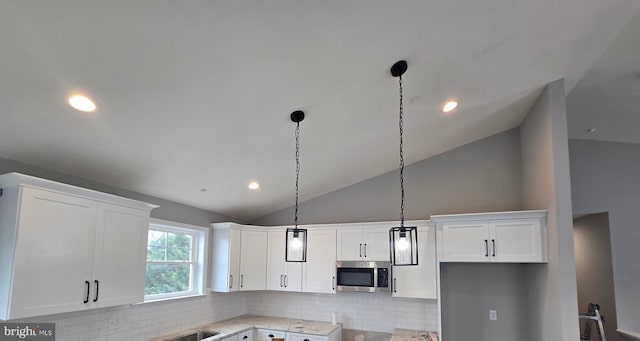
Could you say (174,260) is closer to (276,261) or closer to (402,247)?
(276,261)

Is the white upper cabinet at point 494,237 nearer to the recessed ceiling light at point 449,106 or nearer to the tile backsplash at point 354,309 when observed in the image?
the tile backsplash at point 354,309

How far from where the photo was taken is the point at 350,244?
213 inches

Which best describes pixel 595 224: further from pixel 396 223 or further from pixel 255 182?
pixel 255 182

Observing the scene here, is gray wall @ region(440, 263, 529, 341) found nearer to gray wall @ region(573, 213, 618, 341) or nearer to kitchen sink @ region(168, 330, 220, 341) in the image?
gray wall @ region(573, 213, 618, 341)

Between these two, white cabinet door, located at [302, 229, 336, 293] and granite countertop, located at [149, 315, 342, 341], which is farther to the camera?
white cabinet door, located at [302, 229, 336, 293]

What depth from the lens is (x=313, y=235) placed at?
5.64m

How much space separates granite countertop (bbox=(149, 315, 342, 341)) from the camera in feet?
16.3

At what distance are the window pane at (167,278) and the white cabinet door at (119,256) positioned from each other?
0.72 metres

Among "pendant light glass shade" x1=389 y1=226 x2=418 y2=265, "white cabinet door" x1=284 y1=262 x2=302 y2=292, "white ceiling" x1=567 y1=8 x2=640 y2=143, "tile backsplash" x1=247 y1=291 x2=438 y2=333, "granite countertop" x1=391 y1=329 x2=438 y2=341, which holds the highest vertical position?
"white ceiling" x1=567 y1=8 x2=640 y2=143

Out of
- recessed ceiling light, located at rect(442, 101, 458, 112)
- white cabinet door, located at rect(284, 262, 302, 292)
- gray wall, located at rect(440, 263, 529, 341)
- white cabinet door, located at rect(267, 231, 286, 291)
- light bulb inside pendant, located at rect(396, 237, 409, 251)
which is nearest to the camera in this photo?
light bulb inside pendant, located at rect(396, 237, 409, 251)

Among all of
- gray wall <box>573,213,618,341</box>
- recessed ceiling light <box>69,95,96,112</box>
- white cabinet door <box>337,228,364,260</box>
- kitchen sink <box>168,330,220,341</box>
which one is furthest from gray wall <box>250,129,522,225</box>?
recessed ceiling light <box>69,95,96,112</box>

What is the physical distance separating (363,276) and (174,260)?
2.47 metres

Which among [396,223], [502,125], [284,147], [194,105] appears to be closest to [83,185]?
[194,105]

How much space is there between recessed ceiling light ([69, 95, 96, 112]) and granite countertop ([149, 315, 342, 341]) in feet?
9.61
